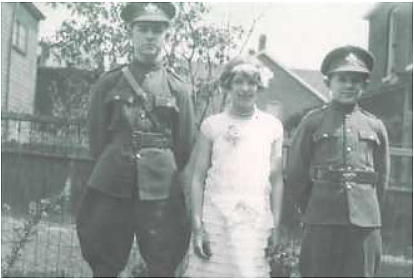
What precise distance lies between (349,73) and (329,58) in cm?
20

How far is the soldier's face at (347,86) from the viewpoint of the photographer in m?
Answer: 3.54

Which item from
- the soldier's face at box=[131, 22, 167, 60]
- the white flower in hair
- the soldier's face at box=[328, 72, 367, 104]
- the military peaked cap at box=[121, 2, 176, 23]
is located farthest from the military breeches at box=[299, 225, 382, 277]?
the military peaked cap at box=[121, 2, 176, 23]

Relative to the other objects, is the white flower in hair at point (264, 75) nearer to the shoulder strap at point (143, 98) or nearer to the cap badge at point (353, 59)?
the cap badge at point (353, 59)

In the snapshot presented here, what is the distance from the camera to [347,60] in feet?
11.8

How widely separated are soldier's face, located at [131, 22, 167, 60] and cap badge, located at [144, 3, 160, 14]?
0.10 m

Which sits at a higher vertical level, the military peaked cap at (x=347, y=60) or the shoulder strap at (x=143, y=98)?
the military peaked cap at (x=347, y=60)

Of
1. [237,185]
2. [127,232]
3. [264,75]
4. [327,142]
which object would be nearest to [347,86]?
[327,142]

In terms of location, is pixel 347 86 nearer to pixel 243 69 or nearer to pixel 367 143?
pixel 367 143

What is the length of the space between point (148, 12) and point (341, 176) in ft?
4.75

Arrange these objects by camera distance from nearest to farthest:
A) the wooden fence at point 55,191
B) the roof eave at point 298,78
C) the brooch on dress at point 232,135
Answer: the brooch on dress at point 232,135 → the wooden fence at point 55,191 → the roof eave at point 298,78

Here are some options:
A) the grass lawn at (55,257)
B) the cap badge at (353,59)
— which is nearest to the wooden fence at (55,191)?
the grass lawn at (55,257)

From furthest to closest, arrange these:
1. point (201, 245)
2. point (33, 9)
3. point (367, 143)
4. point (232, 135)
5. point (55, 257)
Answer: point (33, 9)
point (55, 257)
point (367, 143)
point (232, 135)
point (201, 245)

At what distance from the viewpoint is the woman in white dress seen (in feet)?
10.7

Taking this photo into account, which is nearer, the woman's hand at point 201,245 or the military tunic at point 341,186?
the woman's hand at point 201,245
